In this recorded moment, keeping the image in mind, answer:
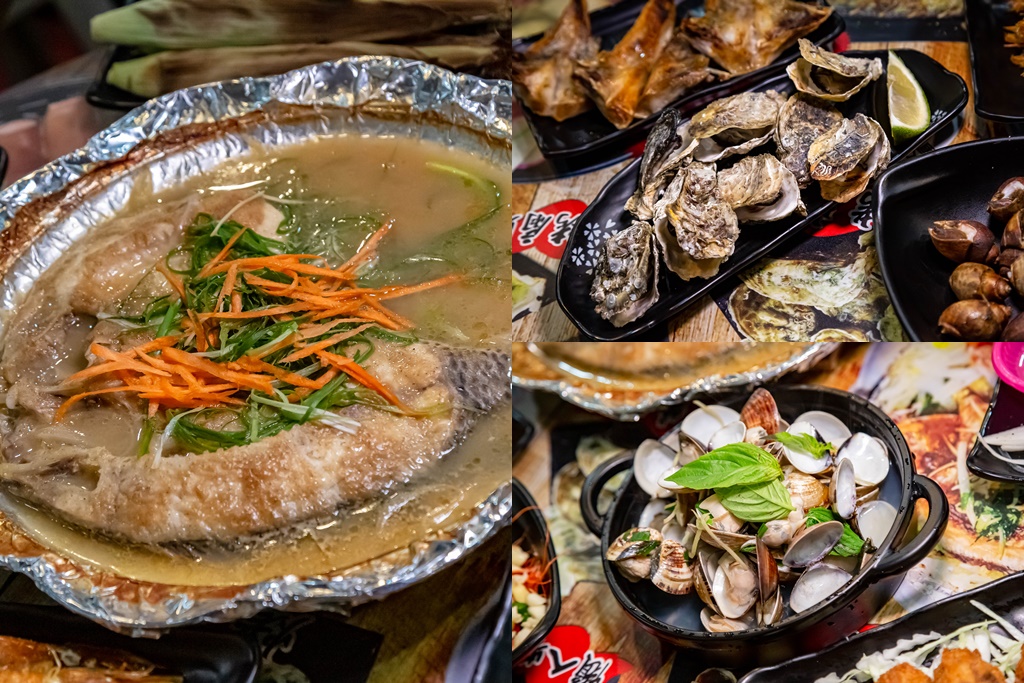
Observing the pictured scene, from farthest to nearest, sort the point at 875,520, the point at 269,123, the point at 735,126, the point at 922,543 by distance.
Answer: the point at 269,123 → the point at 735,126 → the point at 875,520 → the point at 922,543

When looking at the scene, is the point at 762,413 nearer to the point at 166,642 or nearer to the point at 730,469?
the point at 730,469

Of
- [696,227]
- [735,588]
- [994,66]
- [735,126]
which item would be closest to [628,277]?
[696,227]

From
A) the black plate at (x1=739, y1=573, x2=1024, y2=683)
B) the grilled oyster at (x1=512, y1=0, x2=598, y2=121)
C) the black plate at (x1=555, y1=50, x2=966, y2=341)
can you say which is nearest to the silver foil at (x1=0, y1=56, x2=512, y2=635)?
the grilled oyster at (x1=512, y1=0, x2=598, y2=121)

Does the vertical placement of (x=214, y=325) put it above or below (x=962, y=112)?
above

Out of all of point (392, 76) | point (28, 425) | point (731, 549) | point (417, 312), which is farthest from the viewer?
point (392, 76)

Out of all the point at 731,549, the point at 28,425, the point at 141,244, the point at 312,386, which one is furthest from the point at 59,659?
the point at 731,549

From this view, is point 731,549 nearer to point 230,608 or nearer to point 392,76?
point 230,608
